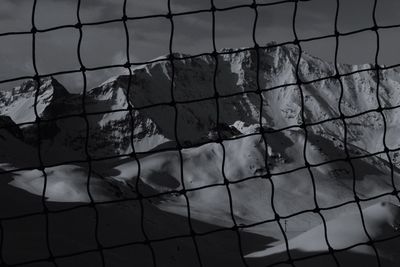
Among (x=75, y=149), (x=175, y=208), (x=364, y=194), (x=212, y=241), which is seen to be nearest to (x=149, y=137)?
(x=75, y=149)

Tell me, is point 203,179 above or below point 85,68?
below

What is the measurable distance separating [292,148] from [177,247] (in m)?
73.2

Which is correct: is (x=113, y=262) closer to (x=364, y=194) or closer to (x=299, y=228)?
(x=299, y=228)

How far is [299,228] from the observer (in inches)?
2746

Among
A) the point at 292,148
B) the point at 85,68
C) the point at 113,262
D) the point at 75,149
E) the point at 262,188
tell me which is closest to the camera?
the point at 85,68

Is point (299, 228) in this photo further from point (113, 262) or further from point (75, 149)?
point (75, 149)

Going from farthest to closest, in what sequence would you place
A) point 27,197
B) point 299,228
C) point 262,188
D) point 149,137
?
point 149,137, point 262,188, point 299,228, point 27,197

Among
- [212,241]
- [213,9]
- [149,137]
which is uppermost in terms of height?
[213,9]

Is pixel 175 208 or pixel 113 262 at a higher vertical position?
Result: pixel 113 262

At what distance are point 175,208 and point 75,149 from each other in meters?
85.1

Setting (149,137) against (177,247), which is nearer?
(177,247)

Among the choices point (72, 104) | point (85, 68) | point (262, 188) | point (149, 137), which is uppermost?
point (85, 68)

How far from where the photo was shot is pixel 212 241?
4962 cm

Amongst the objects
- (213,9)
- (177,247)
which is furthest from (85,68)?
(177,247)
